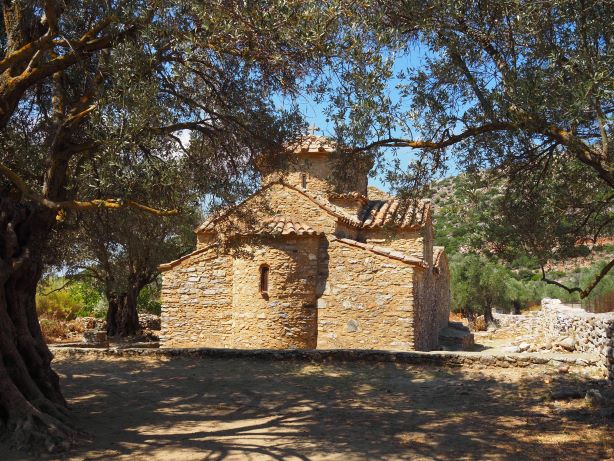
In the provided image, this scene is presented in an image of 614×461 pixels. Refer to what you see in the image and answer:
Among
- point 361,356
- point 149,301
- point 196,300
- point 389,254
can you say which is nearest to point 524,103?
point 361,356

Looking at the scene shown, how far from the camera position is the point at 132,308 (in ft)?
66.8

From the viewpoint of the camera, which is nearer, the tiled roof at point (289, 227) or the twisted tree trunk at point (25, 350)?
the twisted tree trunk at point (25, 350)

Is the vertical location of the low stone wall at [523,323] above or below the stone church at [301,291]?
below

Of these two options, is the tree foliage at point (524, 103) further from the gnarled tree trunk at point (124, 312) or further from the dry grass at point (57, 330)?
the dry grass at point (57, 330)

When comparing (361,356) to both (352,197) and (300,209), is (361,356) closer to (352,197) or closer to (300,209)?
(300,209)

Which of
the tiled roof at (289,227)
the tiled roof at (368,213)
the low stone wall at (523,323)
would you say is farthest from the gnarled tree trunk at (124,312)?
the low stone wall at (523,323)


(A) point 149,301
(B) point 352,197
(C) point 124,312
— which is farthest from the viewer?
(A) point 149,301

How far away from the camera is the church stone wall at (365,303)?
15.1 m

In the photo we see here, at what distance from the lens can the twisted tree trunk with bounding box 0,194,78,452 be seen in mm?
5742

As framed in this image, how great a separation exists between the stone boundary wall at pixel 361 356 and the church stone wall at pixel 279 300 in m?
3.08

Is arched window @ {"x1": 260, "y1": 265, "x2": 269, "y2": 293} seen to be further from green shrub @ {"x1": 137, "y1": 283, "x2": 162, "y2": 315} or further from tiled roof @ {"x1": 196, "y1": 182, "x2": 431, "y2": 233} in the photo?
green shrub @ {"x1": 137, "y1": 283, "x2": 162, "y2": 315}

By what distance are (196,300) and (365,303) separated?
15.7ft

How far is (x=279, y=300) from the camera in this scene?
15.4m

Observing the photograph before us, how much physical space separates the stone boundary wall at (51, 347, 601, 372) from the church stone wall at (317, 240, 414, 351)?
3.46 m
